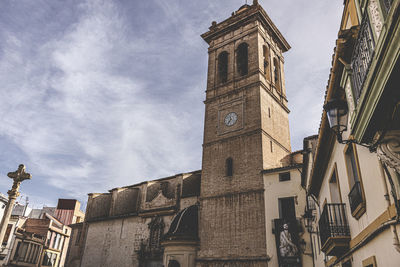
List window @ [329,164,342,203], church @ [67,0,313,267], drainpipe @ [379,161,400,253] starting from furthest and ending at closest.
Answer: church @ [67,0,313,267], window @ [329,164,342,203], drainpipe @ [379,161,400,253]

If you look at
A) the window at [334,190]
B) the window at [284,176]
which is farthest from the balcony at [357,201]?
the window at [284,176]

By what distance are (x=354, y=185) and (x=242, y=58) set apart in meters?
20.2

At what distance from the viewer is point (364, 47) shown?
4.05 meters

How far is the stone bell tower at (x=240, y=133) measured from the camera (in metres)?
18.5

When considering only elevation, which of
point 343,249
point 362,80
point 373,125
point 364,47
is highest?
point 364,47

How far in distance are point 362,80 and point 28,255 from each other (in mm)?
33794

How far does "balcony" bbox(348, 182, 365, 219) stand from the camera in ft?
19.5

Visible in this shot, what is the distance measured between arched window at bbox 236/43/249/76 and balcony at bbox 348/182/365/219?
18682mm

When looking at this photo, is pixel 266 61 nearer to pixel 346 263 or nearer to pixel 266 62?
pixel 266 62

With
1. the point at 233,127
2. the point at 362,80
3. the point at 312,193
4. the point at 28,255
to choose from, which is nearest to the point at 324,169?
the point at 312,193

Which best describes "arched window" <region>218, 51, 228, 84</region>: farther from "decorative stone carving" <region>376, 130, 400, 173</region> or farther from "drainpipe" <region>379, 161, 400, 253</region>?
"decorative stone carving" <region>376, 130, 400, 173</region>

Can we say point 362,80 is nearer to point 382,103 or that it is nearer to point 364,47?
point 364,47

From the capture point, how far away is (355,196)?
6.36m

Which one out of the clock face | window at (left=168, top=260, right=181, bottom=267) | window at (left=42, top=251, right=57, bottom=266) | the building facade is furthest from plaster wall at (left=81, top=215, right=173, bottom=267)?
the building facade
